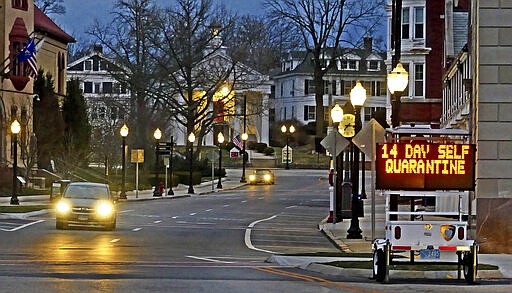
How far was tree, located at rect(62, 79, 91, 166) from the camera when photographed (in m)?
69.3

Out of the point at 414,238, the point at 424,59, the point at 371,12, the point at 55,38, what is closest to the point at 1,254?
the point at 414,238

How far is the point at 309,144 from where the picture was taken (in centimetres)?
11975

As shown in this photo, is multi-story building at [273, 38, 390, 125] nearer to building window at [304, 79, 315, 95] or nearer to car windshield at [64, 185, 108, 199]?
building window at [304, 79, 315, 95]

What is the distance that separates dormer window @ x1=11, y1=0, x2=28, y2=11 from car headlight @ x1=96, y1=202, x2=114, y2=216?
112 feet

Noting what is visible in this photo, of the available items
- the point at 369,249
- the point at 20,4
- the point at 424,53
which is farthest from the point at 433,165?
the point at 20,4

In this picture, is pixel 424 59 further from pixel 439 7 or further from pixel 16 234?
pixel 16 234

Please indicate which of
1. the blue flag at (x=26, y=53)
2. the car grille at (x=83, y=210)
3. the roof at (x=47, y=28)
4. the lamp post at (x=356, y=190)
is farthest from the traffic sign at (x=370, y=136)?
the roof at (x=47, y=28)

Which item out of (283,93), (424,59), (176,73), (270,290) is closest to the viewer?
(270,290)

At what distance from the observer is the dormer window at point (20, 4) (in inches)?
2601

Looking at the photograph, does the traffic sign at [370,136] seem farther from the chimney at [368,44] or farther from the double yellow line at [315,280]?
the chimney at [368,44]

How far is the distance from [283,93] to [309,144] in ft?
64.5

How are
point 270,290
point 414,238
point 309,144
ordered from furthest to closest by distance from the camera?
point 309,144 → point 414,238 → point 270,290

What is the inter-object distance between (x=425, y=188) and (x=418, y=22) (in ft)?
126

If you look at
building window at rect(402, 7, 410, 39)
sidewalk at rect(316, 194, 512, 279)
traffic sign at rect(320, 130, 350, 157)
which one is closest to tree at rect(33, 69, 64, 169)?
building window at rect(402, 7, 410, 39)
